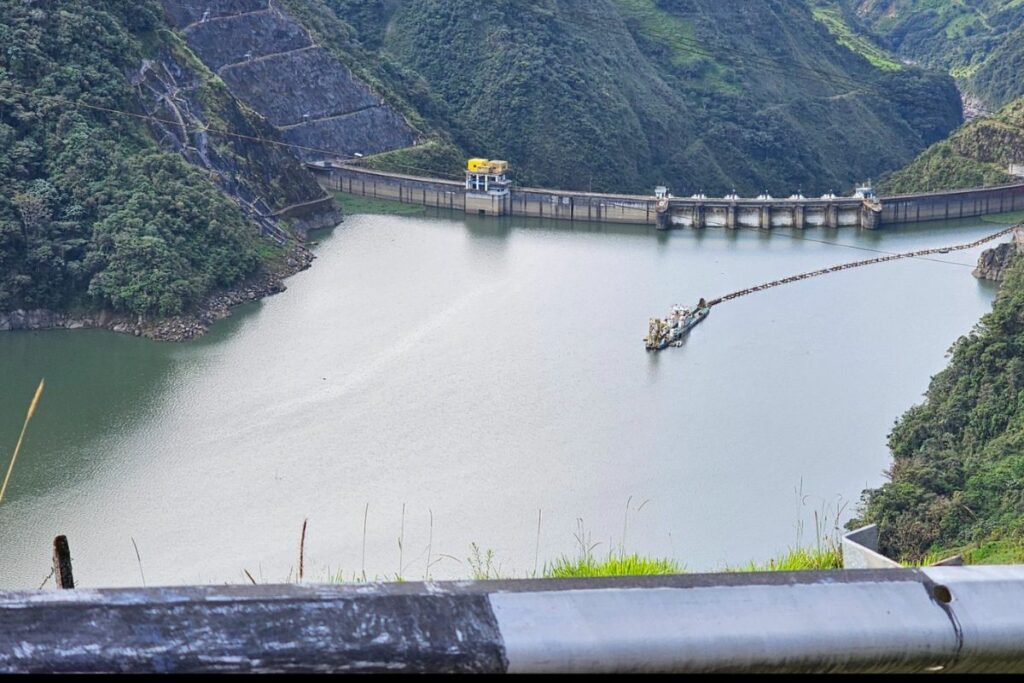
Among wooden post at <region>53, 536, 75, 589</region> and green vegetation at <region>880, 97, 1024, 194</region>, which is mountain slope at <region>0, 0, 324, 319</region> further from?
wooden post at <region>53, 536, 75, 589</region>

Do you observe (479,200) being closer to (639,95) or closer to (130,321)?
(639,95)

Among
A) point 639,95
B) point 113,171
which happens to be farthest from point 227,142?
point 639,95

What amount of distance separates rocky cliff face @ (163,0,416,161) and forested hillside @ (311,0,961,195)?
1.50 metres

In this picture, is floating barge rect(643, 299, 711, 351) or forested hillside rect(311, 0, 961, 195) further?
forested hillside rect(311, 0, 961, 195)

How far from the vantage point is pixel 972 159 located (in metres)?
44.6

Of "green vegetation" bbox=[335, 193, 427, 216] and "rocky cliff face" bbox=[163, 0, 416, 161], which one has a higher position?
"rocky cliff face" bbox=[163, 0, 416, 161]

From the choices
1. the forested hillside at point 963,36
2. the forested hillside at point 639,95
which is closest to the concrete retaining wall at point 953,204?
the forested hillside at point 639,95

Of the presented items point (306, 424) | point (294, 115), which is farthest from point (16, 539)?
point (294, 115)

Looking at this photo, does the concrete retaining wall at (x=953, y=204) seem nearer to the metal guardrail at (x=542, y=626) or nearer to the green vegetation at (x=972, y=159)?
the green vegetation at (x=972, y=159)

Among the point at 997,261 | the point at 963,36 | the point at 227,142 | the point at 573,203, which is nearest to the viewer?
the point at 997,261

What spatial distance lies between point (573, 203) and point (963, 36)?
35416 mm

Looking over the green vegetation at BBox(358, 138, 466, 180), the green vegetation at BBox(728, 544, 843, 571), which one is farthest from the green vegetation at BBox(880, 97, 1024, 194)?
the green vegetation at BBox(728, 544, 843, 571)

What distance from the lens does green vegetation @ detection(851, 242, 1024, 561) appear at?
14584 mm

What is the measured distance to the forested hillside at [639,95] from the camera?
144 ft
